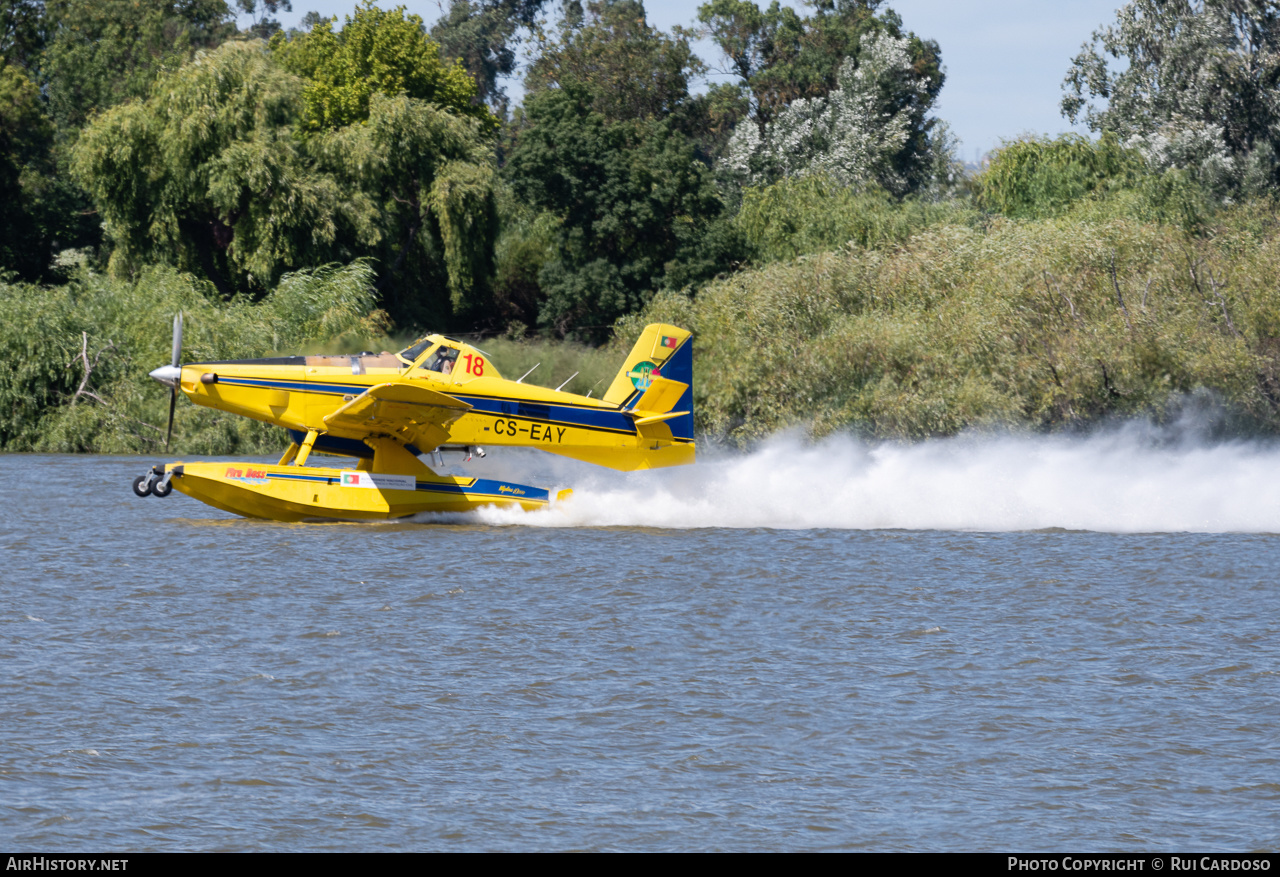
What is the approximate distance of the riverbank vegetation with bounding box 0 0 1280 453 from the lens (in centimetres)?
3067

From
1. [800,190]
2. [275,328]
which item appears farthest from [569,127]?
[275,328]

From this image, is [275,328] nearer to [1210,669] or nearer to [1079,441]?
[1079,441]

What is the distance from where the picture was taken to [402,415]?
19797mm

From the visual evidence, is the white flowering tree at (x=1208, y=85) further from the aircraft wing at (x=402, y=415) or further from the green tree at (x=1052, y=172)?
the aircraft wing at (x=402, y=415)

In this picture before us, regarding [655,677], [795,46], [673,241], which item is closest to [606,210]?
[673,241]

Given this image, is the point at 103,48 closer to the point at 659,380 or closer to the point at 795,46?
the point at 795,46

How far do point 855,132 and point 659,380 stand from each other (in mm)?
38221

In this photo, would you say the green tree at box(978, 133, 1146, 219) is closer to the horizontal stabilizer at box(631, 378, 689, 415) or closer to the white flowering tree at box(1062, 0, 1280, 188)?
the white flowering tree at box(1062, 0, 1280, 188)

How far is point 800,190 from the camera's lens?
43.7 metres

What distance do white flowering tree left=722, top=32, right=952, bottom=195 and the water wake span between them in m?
32.2

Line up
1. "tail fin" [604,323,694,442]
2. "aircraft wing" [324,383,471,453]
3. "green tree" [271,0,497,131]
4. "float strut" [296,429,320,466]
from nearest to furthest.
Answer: "aircraft wing" [324,383,471,453] → "float strut" [296,429,320,466] → "tail fin" [604,323,694,442] → "green tree" [271,0,497,131]

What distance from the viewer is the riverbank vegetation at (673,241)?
101 ft

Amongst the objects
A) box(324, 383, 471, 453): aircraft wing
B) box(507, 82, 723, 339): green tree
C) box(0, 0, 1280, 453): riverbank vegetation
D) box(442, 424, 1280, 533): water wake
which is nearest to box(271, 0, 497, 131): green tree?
box(0, 0, 1280, 453): riverbank vegetation
